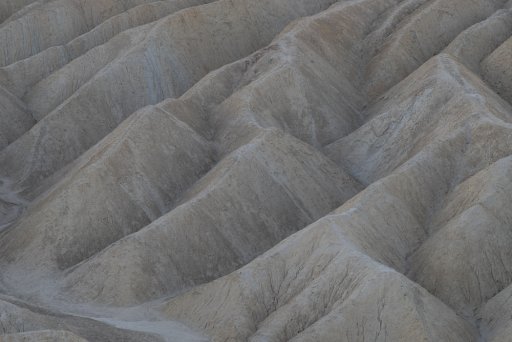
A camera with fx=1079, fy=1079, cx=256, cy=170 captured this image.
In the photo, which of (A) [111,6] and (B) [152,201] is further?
(A) [111,6]

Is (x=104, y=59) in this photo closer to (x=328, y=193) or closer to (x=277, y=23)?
(x=277, y=23)

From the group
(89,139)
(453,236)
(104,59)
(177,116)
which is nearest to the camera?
(453,236)

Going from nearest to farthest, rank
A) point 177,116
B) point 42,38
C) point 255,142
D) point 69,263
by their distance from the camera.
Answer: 1. point 69,263
2. point 255,142
3. point 177,116
4. point 42,38

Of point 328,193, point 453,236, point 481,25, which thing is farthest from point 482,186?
point 481,25

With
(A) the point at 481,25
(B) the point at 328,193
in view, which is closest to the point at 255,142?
(B) the point at 328,193

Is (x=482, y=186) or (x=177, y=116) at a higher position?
(x=177, y=116)

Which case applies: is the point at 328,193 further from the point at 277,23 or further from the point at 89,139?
the point at 277,23

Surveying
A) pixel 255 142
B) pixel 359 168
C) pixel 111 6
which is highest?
pixel 111 6
